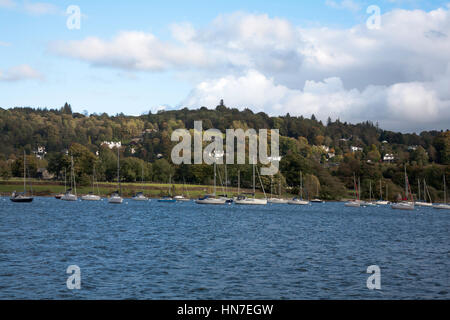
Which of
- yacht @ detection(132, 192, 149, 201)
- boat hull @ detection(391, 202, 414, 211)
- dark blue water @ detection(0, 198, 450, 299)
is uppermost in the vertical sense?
dark blue water @ detection(0, 198, 450, 299)

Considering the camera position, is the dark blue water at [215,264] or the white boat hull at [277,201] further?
the white boat hull at [277,201]

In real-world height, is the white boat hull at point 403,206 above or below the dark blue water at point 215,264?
below

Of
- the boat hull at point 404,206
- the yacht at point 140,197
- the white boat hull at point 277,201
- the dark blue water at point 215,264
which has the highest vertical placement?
the dark blue water at point 215,264

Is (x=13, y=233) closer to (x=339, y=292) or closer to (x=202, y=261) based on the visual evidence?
(x=202, y=261)

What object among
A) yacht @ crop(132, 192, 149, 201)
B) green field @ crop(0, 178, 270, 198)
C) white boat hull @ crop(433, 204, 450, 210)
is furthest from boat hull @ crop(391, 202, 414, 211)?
yacht @ crop(132, 192, 149, 201)

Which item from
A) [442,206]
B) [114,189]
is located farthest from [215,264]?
[114,189]

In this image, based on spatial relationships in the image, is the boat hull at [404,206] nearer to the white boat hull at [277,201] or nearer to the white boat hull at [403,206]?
the white boat hull at [403,206]

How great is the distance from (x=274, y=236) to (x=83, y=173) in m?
139

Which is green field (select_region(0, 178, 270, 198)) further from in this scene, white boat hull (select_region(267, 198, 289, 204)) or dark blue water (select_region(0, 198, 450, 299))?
dark blue water (select_region(0, 198, 450, 299))

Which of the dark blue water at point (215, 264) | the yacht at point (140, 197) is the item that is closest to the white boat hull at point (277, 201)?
the yacht at point (140, 197)

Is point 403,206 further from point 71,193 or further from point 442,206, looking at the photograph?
point 71,193

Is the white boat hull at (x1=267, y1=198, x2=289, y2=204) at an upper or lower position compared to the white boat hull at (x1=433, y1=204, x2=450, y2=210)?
upper

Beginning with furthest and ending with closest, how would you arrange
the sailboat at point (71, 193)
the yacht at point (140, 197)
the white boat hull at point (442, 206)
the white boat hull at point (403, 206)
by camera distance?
the yacht at point (140, 197) < the white boat hull at point (442, 206) < the white boat hull at point (403, 206) < the sailboat at point (71, 193)
